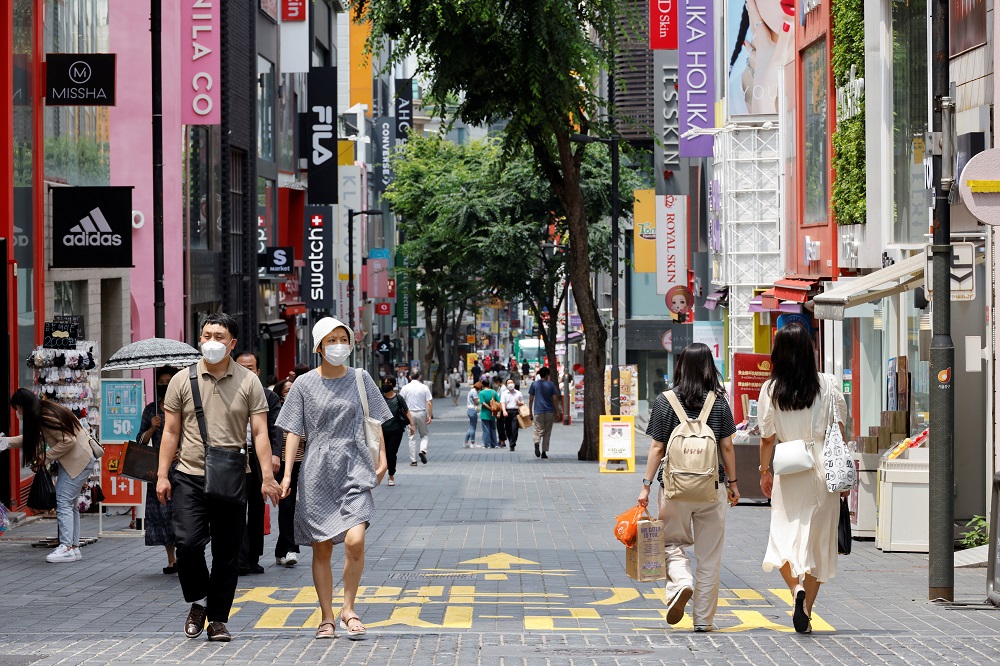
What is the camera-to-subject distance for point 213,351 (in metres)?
9.29

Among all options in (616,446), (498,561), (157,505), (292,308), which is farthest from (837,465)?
(292,308)

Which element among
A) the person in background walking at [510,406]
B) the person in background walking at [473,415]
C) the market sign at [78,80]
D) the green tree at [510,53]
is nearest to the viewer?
the market sign at [78,80]

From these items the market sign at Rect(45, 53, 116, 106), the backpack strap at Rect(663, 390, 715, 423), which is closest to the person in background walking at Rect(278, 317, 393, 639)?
the backpack strap at Rect(663, 390, 715, 423)

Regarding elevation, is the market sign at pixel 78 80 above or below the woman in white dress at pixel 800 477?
above

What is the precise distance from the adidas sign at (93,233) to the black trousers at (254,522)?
7.73 metres

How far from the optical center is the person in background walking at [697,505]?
31.1 ft

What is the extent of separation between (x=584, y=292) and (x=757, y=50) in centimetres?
603

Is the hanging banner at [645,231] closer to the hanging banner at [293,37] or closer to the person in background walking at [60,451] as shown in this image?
the hanging banner at [293,37]

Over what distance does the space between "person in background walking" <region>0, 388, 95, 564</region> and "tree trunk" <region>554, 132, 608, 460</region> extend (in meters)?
18.6

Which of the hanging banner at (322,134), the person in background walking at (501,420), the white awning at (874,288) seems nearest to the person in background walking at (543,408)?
the person in background walking at (501,420)

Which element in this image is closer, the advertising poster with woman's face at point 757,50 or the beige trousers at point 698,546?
the beige trousers at point 698,546

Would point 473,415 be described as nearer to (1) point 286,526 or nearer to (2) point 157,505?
(1) point 286,526

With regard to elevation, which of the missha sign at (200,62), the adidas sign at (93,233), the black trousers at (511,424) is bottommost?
the black trousers at (511,424)

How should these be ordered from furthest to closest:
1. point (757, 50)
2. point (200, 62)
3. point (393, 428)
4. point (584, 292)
Answer: point (584, 292) < point (757, 50) < point (200, 62) < point (393, 428)
